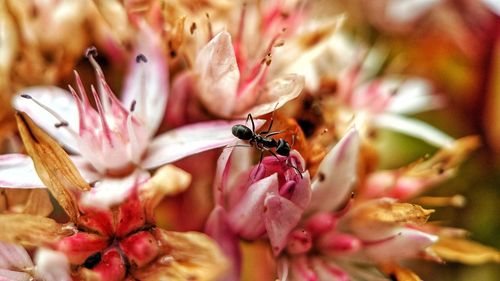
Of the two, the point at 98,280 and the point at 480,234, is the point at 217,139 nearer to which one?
the point at 98,280

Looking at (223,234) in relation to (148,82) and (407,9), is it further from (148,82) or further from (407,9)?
(407,9)

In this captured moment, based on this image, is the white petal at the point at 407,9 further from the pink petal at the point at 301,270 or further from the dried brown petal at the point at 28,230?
the dried brown petal at the point at 28,230

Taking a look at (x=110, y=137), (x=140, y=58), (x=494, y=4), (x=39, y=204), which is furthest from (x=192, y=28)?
(x=494, y=4)

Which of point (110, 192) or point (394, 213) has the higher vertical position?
point (110, 192)

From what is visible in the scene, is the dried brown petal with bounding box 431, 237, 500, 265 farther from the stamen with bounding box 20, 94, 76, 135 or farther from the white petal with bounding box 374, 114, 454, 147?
the stamen with bounding box 20, 94, 76, 135

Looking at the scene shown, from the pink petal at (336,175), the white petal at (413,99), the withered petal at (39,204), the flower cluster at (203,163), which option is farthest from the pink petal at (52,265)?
the white petal at (413,99)

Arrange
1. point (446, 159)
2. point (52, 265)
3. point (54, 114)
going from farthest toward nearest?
point (446, 159) → point (54, 114) → point (52, 265)
